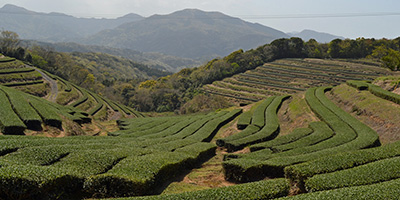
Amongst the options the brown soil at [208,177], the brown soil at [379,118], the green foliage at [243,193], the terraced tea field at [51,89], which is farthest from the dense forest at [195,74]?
the green foliage at [243,193]

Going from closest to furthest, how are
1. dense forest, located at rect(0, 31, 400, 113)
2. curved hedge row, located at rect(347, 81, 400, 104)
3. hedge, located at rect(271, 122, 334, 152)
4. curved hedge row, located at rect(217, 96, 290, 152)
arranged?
1. hedge, located at rect(271, 122, 334, 152)
2. curved hedge row, located at rect(217, 96, 290, 152)
3. curved hedge row, located at rect(347, 81, 400, 104)
4. dense forest, located at rect(0, 31, 400, 113)

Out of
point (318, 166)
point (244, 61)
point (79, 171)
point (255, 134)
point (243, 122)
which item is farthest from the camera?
point (244, 61)

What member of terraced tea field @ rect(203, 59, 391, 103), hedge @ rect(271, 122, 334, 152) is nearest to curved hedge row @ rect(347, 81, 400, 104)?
hedge @ rect(271, 122, 334, 152)

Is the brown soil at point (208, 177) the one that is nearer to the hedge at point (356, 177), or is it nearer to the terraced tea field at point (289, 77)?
the hedge at point (356, 177)

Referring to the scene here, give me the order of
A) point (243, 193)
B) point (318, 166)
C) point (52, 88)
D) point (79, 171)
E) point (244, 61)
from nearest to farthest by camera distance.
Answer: point (243, 193)
point (79, 171)
point (318, 166)
point (52, 88)
point (244, 61)

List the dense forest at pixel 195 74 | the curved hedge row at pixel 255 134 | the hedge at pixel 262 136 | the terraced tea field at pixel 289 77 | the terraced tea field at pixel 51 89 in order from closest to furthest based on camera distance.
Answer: the hedge at pixel 262 136 → the curved hedge row at pixel 255 134 → the terraced tea field at pixel 51 89 → the terraced tea field at pixel 289 77 → the dense forest at pixel 195 74

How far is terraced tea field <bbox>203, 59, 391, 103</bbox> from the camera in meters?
87.9

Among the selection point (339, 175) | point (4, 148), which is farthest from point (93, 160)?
point (339, 175)

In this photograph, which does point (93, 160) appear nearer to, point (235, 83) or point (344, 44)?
point (235, 83)

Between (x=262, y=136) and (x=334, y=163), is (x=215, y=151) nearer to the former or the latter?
(x=262, y=136)

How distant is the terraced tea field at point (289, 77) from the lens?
87.9 metres

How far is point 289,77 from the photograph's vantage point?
99.1 meters

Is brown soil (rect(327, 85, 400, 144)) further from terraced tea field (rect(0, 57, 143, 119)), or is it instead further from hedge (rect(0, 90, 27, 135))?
terraced tea field (rect(0, 57, 143, 119))

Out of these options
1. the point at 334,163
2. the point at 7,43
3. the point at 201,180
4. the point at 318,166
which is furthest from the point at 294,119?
the point at 7,43
